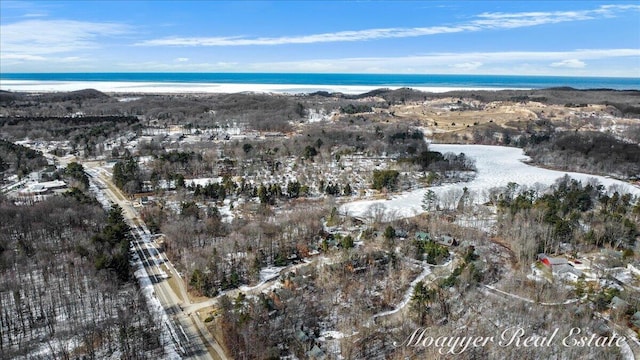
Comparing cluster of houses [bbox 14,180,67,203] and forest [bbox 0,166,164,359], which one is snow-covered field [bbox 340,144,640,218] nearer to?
forest [bbox 0,166,164,359]

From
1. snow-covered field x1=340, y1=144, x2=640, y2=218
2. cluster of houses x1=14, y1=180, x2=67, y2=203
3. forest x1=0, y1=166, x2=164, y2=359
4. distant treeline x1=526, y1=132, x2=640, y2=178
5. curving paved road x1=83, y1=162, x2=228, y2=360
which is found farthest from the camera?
distant treeline x1=526, y1=132, x2=640, y2=178

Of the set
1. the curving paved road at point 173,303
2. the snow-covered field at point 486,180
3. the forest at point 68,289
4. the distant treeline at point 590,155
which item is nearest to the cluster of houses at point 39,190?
the forest at point 68,289

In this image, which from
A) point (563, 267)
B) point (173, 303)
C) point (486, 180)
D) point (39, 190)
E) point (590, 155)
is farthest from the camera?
point (590, 155)

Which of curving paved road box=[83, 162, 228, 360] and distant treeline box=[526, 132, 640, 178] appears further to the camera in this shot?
distant treeline box=[526, 132, 640, 178]

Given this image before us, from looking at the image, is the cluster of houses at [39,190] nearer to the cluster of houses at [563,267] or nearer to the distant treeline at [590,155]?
the cluster of houses at [563,267]

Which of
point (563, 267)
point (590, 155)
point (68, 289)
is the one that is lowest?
point (68, 289)

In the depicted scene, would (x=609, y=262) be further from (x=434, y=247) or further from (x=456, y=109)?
(x=456, y=109)

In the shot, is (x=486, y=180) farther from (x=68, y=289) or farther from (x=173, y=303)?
(x=68, y=289)

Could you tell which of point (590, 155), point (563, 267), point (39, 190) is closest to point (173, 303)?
point (563, 267)

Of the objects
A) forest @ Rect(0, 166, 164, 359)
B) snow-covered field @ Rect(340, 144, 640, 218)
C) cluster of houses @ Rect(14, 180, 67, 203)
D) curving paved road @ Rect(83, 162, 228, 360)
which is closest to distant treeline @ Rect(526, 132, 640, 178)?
snow-covered field @ Rect(340, 144, 640, 218)
